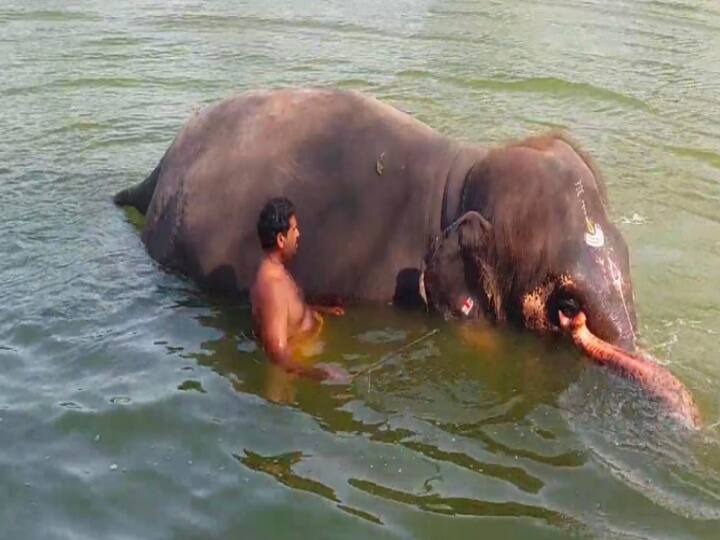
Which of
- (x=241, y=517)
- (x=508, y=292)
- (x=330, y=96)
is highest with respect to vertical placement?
(x=330, y=96)

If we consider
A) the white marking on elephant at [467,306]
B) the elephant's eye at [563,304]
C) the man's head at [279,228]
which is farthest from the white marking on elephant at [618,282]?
A: the man's head at [279,228]

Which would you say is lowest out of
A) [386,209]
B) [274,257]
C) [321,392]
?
[321,392]

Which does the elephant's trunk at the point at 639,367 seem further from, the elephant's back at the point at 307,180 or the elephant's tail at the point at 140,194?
the elephant's tail at the point at 140,194

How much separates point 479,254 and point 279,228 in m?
1.14

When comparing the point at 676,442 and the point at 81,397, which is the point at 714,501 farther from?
the point at 81,397

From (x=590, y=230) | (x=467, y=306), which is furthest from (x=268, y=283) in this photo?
(x=590, y=230)

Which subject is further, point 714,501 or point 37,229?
point 37,229

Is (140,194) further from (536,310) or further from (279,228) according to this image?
(536,310)

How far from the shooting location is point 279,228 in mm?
6320

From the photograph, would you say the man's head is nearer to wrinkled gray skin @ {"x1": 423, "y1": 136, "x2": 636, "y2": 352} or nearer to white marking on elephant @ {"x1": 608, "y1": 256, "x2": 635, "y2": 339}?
wrinkled gray skin @ {"x1": 423, "y1": 136, "x2": 636, "y2": 352}

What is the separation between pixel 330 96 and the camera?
7.16 metres

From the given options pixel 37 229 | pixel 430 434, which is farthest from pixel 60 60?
pixel 430 434

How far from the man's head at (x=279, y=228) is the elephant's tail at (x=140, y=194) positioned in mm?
1978

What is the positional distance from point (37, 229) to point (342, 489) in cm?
420
